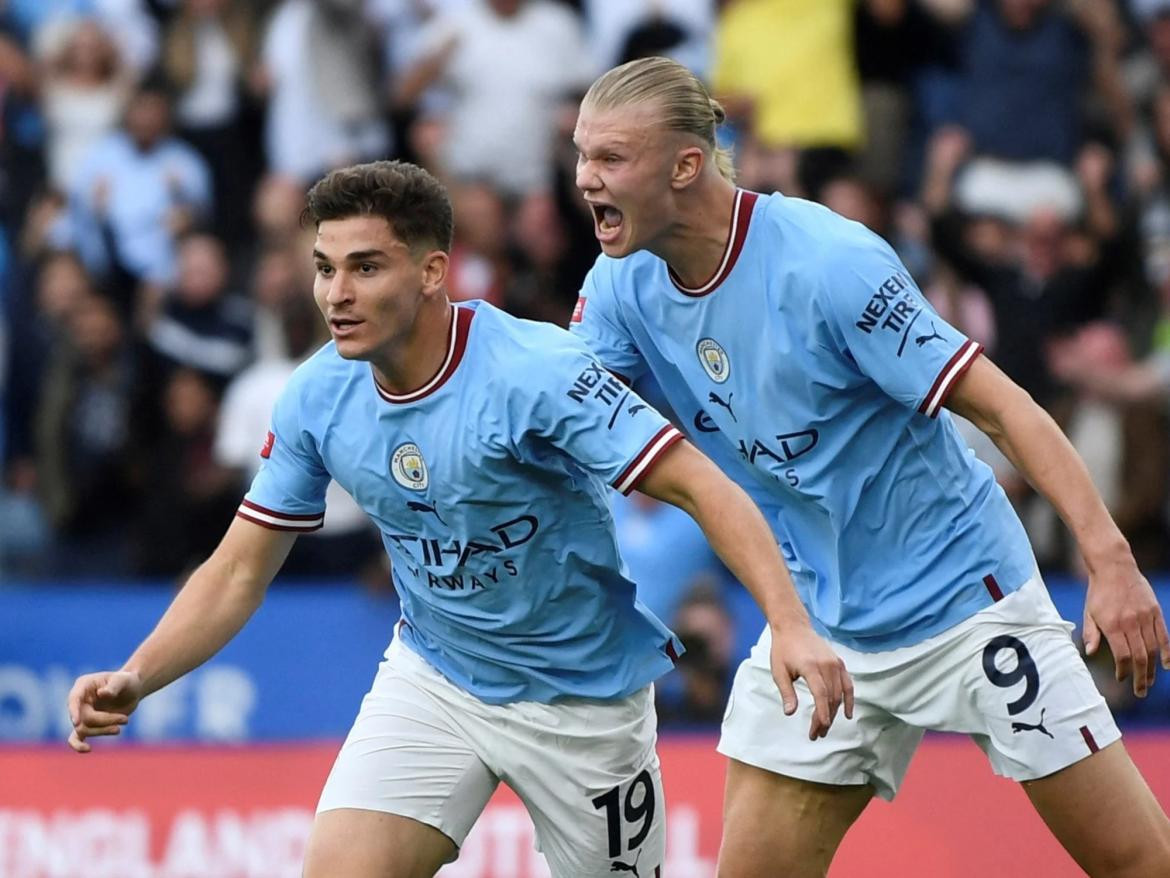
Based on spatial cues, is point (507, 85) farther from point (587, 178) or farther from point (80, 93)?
point (587, 178)

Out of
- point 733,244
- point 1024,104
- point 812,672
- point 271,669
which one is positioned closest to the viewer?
point 812,672

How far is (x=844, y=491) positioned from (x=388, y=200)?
4.39 ft

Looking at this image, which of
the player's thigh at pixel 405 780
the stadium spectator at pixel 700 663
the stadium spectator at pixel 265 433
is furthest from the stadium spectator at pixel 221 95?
the player's thigh at pixel 405 780

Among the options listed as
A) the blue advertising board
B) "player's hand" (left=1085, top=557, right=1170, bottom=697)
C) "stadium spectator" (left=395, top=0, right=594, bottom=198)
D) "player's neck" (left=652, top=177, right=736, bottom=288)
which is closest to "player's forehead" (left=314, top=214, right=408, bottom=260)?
"player's neck" (left=652, top=177, right=736, bottom=288)

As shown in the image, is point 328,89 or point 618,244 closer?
point 618,244

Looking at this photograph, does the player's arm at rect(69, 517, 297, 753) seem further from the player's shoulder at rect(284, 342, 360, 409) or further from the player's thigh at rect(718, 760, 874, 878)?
the player's thigh at rect(718, 760, 874, 878)

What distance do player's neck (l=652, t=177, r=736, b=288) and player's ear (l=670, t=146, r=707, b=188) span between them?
0.03m

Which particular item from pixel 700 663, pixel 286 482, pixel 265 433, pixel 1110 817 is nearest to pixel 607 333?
pixel 286 482

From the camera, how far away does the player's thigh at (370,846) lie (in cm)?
486

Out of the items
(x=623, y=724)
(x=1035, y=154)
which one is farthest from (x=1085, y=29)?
(x=623, y=724)

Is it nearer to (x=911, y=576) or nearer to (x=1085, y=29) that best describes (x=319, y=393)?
(x=911, y=576)

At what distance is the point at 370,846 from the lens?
16.1ft

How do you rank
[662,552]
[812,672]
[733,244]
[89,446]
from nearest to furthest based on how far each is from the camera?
[812,672], [733,244], [662,552], [89,446]

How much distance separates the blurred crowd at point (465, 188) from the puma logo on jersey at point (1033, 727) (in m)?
4.42
